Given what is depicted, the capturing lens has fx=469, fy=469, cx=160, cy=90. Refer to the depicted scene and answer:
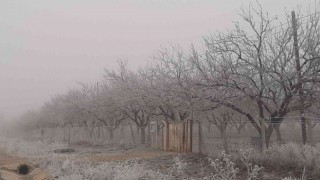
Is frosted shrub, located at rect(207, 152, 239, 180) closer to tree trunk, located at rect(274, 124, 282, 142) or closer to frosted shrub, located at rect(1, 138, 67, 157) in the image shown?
tree trunk, located at rect(274, 124, 282, 142)

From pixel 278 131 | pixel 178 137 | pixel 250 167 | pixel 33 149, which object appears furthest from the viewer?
pixel 33 149

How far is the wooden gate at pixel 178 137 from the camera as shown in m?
24.7

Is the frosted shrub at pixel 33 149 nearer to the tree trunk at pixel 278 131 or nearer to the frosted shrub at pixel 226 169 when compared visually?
the tree trunk at pixel 278 131

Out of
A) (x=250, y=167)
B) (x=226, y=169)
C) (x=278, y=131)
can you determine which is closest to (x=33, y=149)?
(x=278, y=131)

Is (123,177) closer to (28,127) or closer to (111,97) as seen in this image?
(111,97)

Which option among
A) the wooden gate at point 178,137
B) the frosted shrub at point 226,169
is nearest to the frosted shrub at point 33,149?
the wooden gate at point 178,137

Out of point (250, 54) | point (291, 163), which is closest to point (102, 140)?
point (250, 54)

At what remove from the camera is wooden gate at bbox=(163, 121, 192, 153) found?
24656mm

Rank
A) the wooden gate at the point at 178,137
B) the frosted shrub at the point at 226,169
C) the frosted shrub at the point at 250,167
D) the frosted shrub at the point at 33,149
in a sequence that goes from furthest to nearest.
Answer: the frosted shrub at the point at 33,149
the wooden gate at the point at 178,137
the frosted shrub at the point at 226,169
the frosted shrub at the point at 250,167

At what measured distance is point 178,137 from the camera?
2569 cm

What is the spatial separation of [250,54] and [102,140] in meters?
25.3

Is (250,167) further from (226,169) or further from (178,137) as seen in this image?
(178,137)

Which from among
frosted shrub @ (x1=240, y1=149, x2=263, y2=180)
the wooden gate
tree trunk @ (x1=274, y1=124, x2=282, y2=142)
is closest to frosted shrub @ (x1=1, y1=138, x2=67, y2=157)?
the wooden gate

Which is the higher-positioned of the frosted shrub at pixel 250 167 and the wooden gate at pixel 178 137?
the wooden gate at pixel 178 137
